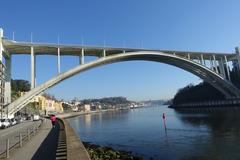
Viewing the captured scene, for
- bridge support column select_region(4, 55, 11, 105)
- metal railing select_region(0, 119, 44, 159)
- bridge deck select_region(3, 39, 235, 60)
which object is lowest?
metal railing select_region(0, 119, 44, 159)

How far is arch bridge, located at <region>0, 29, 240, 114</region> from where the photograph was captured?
55531mm

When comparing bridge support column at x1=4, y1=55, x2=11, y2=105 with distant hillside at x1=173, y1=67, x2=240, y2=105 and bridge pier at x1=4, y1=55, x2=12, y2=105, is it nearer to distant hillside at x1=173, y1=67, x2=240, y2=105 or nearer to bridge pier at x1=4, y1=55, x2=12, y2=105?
bridge pier at x1=4, y1=55, x2=12, y2=105

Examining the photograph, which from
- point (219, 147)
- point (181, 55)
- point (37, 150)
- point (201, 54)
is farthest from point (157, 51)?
point (37, 150)

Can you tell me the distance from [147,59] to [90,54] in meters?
16.3

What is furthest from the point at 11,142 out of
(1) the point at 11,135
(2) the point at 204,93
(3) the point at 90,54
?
(2) the point at 204,93

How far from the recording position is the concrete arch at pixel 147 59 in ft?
178

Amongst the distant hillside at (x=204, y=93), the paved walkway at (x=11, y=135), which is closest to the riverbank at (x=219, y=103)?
the distant hillside at (x=204, y=93)

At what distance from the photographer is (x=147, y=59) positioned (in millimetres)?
76688

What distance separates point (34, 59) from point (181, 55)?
37645 mm

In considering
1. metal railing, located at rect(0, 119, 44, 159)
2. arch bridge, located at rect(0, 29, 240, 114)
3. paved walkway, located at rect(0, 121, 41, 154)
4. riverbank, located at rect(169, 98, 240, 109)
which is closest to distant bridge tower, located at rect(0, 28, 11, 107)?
arch bridge, located at rect(0, 29, 240, 114)

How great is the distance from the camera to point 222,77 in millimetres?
80188

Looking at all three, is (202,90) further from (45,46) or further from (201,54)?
(45,46)

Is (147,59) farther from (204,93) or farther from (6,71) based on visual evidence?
(204,93)

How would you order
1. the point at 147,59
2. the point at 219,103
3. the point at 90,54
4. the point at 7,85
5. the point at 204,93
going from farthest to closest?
1. the point at 204,93
2. the point at 219,103
3. the point at 147,59
4. the point at 90,54
5. the point at 7,85
